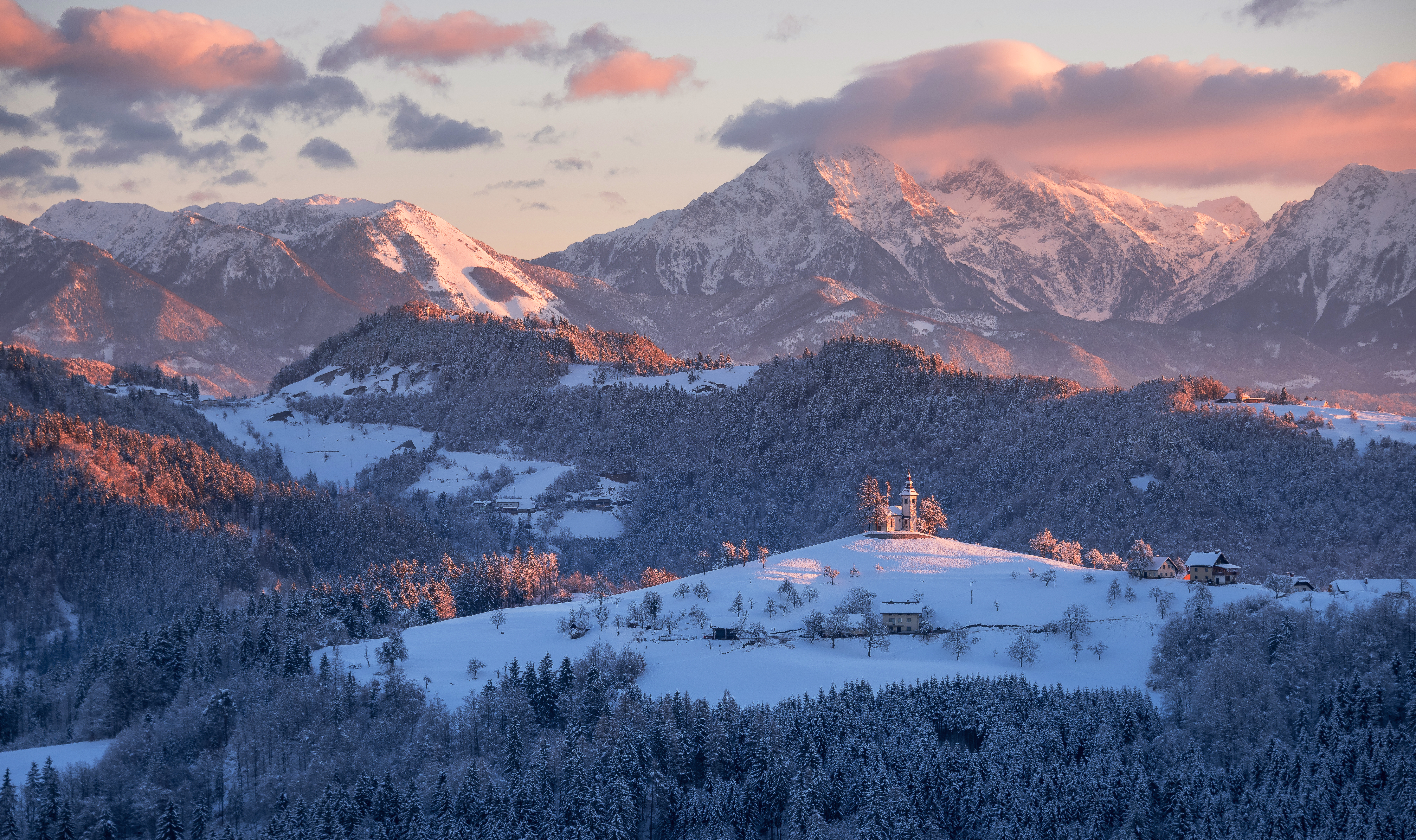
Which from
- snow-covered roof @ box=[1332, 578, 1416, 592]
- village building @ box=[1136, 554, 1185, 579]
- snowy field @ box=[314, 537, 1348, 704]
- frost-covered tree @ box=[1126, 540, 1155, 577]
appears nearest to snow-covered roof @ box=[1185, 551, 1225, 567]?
village building @ box=[1136, 554, 1185, 579]

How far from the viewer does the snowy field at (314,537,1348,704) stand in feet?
516

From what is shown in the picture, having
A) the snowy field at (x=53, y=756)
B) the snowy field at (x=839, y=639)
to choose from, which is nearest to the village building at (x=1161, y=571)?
the snowy field at (x=839, y=639)

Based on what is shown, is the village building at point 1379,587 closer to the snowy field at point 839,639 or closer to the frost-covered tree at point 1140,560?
the snowy field at point 839,639

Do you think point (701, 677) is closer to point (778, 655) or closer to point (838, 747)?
point (778, 655)

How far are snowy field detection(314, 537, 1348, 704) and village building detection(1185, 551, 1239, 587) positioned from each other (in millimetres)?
3010

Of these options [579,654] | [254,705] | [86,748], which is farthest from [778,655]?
[86,748]

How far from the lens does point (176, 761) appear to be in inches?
5600

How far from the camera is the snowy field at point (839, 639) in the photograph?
15712 cm

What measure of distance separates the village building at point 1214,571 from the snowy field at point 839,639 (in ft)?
9.88

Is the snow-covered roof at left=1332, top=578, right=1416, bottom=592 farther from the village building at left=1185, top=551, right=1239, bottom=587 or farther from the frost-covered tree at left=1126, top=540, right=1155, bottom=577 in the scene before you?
the frost-covered tree at left=1126, top=540, right=1155, bottom=577

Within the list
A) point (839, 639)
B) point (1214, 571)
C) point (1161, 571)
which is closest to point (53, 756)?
point (839, 639)

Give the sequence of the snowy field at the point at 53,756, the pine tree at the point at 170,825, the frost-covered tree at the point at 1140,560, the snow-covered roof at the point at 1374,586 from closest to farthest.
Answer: the pine tree at the point at 170,825 < the snowy field at the point at 53,756 < the snow-covered roof at the point at 1374,586 < the frost-covered tree at the point at 1140,560

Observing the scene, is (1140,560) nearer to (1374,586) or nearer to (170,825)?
(1374,586)

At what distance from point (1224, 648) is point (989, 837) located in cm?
4362
